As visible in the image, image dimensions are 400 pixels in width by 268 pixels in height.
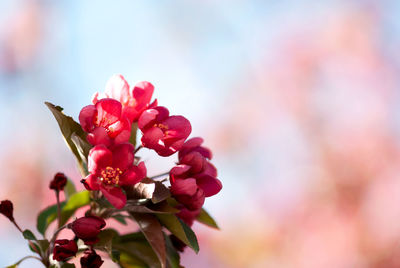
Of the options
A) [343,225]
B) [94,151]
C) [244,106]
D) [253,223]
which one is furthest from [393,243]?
[94,151]

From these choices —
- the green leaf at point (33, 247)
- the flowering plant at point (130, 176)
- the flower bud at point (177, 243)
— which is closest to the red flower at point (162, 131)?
the flowering plant at point (130, 176)

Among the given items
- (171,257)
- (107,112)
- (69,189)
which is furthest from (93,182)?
(69,189)

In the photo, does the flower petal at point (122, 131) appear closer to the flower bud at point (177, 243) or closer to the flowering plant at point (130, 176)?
the flowering plant at point (130, 176)

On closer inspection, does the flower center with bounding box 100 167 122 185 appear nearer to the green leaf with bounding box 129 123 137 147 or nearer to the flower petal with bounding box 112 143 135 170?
the flower petal with bounding box 112 143 135 170

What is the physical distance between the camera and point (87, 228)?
85 centimetres

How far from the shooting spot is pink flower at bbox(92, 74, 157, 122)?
97 centimetres

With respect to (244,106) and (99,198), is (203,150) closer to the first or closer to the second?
(99,198)

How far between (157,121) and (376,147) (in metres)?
3.34

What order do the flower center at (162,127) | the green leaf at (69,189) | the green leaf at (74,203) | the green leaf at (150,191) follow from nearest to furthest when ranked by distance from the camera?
1. the green leaf at (150,191)
2. the flower center at (162,127)
3. the green leaf at (74,203)
4. the green leaf at (69,189)

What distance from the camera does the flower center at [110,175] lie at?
0.84 metres

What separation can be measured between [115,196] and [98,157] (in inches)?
3.1

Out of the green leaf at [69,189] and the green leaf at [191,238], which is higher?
the green leaf at [69,189]

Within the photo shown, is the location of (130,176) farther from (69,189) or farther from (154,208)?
(69,189)

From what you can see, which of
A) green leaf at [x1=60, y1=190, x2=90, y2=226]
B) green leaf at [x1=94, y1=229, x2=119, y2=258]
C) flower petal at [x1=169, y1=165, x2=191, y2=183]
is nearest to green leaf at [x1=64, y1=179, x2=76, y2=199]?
green leaf at [x1=60, y1=190, x2=90, y2=226]
